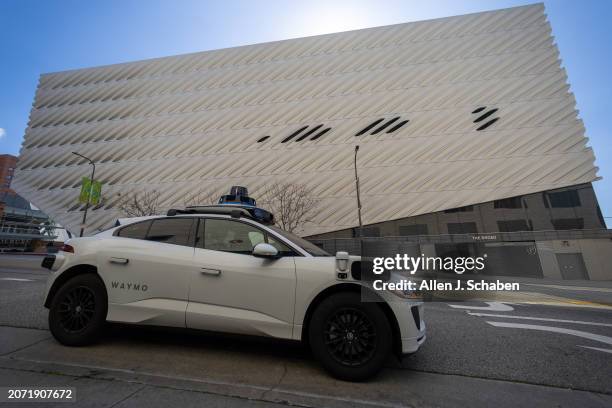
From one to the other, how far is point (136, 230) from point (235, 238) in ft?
4.73

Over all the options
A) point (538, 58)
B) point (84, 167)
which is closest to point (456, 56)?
point (538, 58)

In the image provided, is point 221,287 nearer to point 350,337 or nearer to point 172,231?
point 172,231

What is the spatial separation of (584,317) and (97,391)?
9.00 m

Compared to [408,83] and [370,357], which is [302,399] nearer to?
[370,357]

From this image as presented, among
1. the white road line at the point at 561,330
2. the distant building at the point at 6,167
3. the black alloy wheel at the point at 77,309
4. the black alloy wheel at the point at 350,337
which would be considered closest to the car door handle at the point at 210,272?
the black alloy wheel at the point at 350,337

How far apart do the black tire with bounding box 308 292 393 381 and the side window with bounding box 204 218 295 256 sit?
2.54 feet

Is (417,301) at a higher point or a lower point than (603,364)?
higher

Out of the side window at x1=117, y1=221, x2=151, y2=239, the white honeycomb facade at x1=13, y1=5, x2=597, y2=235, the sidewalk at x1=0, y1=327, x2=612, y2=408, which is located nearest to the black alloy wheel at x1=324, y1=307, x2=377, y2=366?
the sidewalk at x1=0, y1=327, x2=612, y2=408

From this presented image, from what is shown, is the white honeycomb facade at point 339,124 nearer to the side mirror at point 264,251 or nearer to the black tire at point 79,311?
the black tire at point 79,311

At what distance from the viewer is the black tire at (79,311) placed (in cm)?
311

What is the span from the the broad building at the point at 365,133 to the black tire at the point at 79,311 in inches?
982

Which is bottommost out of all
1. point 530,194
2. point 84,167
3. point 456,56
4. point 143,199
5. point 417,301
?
point 417,301

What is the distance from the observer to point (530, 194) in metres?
25.0

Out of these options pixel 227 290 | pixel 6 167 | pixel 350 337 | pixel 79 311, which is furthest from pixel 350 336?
pixel 6 167
